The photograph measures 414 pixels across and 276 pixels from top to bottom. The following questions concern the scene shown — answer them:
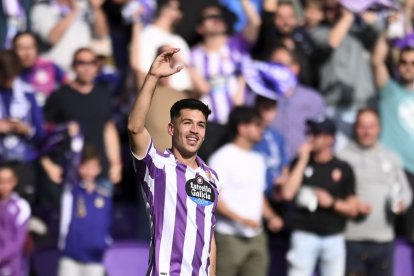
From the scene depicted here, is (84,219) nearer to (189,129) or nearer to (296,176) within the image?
(296,176)

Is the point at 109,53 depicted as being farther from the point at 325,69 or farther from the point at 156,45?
the point at 325,69

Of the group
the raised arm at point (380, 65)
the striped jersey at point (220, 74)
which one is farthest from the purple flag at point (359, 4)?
the striped jersey at point (220, 74)

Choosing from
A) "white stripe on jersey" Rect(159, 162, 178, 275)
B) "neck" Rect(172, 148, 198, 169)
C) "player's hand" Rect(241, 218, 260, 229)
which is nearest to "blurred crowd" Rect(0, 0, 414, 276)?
"player's hand" Rect(241, 218, 260, 229)

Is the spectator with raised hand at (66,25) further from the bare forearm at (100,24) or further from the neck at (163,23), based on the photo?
the neck at (163,23)

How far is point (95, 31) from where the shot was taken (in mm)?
10570

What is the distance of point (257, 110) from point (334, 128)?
28.2 inches

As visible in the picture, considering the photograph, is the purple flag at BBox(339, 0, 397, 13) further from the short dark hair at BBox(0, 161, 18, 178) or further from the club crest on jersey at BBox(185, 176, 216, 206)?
the club crest on jersey at BBox(185, 176, 216, 206)

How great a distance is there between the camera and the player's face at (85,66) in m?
9.70

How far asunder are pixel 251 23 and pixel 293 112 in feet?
3.94

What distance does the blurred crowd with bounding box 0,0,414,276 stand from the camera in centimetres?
941

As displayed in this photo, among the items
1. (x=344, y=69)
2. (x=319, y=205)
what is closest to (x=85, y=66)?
(x=319, y=205)

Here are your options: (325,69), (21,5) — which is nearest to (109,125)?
(21,5)

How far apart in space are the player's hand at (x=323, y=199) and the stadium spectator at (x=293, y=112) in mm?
624

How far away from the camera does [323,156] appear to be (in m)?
9.84
